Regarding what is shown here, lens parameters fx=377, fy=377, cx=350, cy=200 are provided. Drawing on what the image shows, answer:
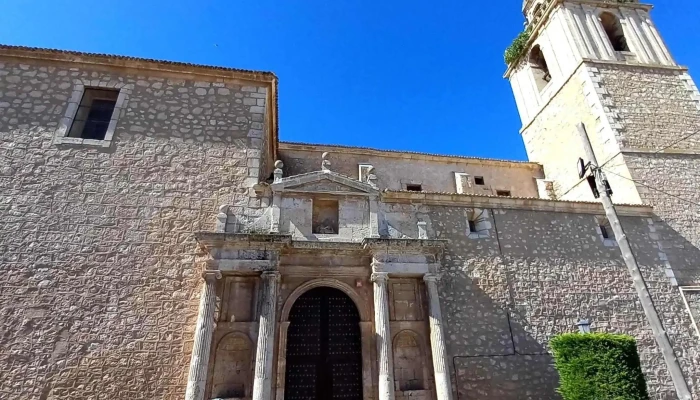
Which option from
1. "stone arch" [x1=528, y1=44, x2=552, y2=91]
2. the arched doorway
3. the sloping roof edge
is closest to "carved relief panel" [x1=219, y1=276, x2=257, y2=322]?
the arched doorway

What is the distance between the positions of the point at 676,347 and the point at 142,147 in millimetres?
11633

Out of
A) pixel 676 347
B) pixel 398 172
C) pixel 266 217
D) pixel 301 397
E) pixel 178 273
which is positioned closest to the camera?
pixel 301 397

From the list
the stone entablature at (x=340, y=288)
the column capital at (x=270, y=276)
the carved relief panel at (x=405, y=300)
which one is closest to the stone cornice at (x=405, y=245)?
the stone entablature at (x=340, y=288)

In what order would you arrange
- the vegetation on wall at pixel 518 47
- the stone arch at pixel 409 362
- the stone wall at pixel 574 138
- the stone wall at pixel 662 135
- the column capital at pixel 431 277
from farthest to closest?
the vegetation on wall at pixel 518 47
the stone wall at pixel 574 138
the stone wall at pixel 662 135
the column capital at pixel 431 277
the stone arch at pixel 409 362

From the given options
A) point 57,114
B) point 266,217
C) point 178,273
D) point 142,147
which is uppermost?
point 57,114

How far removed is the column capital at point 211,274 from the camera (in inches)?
245

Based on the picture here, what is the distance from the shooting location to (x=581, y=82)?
38.8 feet

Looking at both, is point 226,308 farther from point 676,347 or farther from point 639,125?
point 639,125

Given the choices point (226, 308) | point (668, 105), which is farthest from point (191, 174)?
point (668, 105)

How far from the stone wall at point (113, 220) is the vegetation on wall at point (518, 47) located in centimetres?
1195

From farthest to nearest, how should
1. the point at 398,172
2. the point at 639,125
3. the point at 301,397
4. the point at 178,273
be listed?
the point at 398,172
the point at 639,125
the point at 178,273
the point at 301,397

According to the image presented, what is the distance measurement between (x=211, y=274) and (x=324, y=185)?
2.68m

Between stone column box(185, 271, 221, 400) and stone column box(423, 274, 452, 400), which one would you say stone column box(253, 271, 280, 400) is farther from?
stone column box(423, 274, 452, 400)

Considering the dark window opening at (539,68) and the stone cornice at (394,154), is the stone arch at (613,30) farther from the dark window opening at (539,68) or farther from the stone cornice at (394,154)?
the stone cornice at (394,154)
